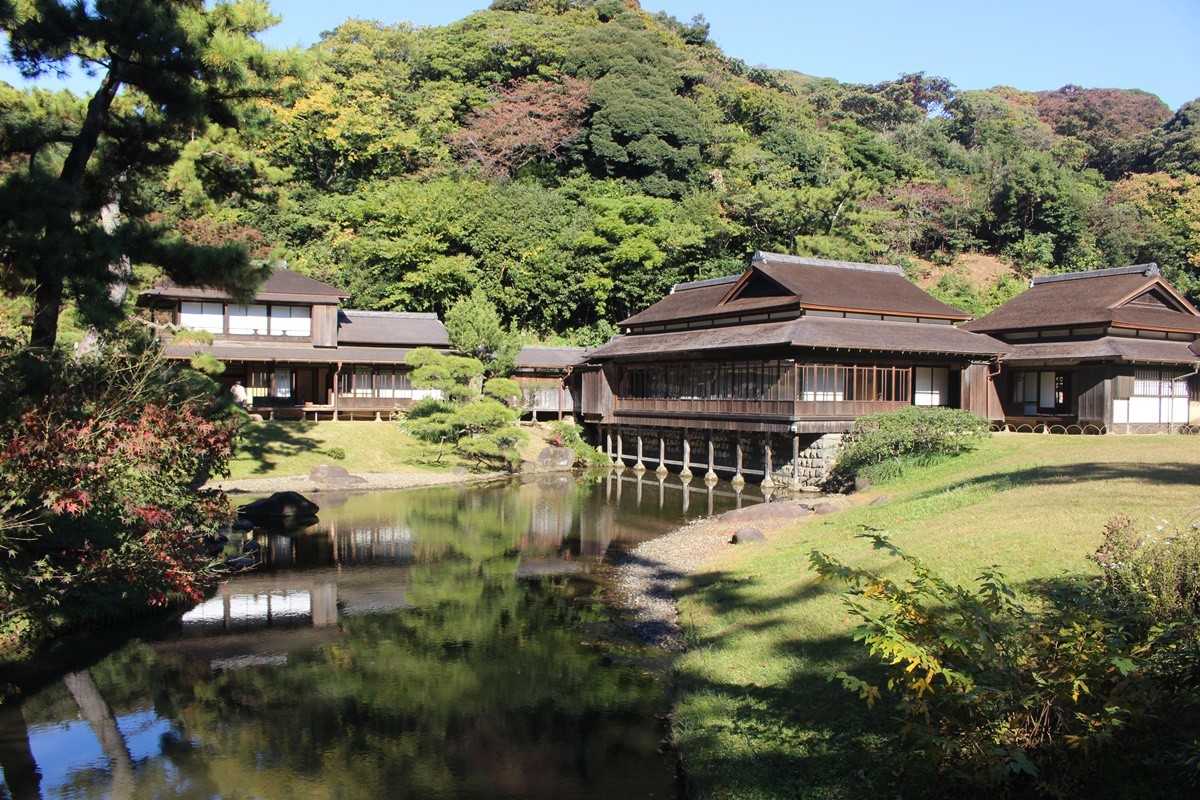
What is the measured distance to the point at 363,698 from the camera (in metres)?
11.0

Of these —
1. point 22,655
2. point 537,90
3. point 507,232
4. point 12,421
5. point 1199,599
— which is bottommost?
Result: point 22,655

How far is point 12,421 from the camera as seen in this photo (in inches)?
389

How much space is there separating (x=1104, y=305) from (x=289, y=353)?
107 feet

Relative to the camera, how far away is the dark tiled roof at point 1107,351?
28797mm

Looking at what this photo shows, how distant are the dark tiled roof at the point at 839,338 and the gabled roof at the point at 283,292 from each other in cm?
1514

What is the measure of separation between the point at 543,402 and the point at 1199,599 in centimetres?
3661

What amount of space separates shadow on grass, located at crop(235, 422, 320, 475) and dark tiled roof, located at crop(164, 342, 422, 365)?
358 centimetres

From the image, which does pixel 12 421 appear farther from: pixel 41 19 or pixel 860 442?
pixel 860 442

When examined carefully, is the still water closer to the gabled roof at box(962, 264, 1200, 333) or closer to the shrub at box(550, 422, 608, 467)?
Result: the shrub at box(550, 422, 608, 467)

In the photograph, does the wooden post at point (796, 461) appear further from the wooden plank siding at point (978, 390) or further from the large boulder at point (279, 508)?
the large boulder at point (279, 508)

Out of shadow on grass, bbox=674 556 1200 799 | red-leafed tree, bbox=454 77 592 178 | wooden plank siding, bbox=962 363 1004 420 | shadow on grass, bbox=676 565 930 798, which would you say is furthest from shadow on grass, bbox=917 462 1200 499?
red-leafed tree, bbox=454 77 592 178

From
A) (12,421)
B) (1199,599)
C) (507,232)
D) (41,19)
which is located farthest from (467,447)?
(1199,599)

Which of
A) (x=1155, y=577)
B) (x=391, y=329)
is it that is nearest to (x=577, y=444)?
(x=391, y=329)

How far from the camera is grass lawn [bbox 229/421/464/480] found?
30906mm
